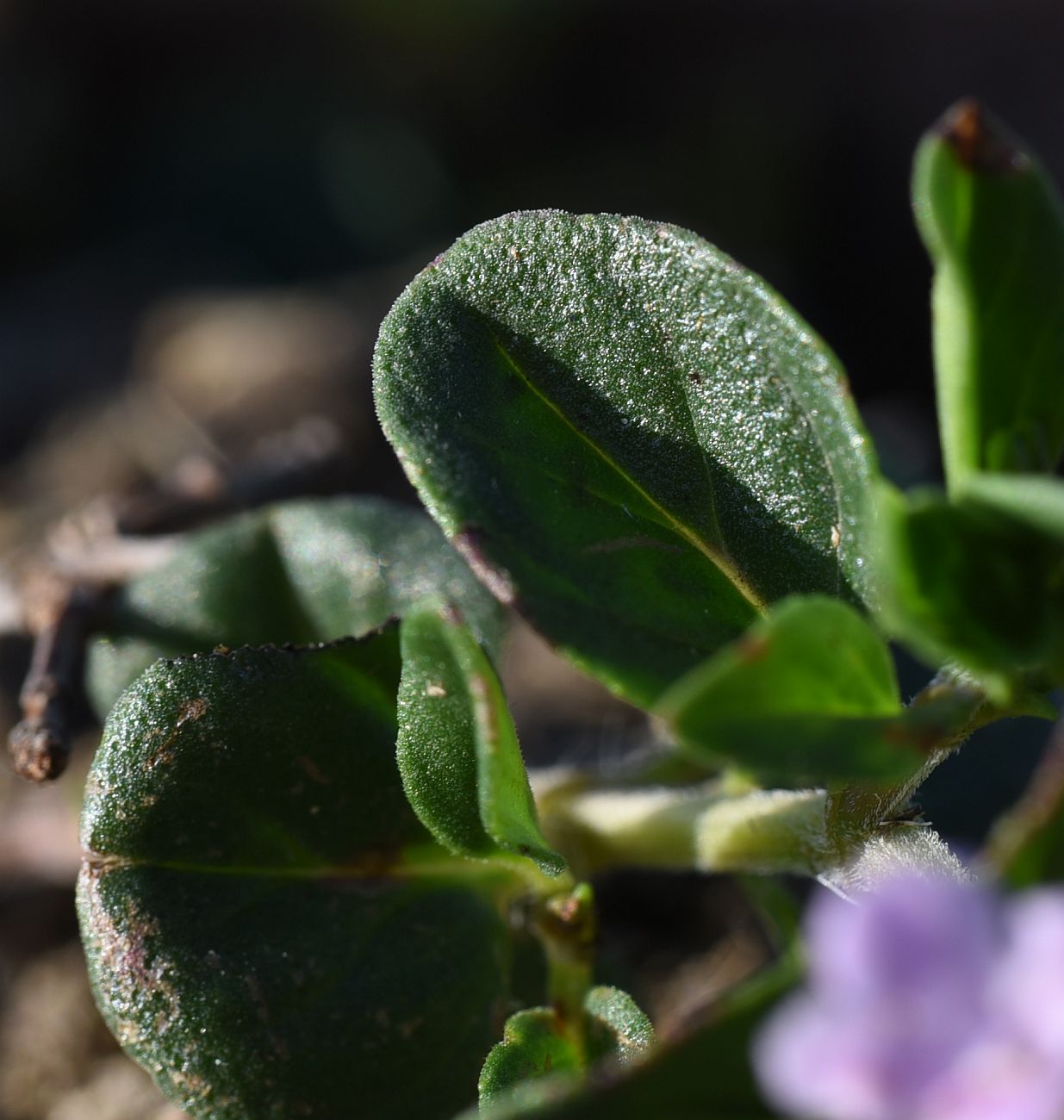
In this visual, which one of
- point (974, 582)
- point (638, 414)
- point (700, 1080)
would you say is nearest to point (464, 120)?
point (638, 414)

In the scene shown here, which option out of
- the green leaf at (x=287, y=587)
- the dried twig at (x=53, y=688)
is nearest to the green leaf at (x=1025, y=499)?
the green leaf at (x=287, y=587)

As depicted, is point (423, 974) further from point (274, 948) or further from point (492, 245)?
point (492, 245)

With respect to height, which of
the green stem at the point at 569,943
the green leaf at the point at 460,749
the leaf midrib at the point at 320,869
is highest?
the green leaf at the point at 460,749

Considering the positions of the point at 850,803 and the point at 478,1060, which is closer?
the point at 850,803

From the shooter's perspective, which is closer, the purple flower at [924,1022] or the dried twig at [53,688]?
the purple flower at [924,1022]

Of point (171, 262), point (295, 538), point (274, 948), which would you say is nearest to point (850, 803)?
point (274, 948)

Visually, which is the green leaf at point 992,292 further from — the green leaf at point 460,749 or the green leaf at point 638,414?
the green leaf at point 460,749
